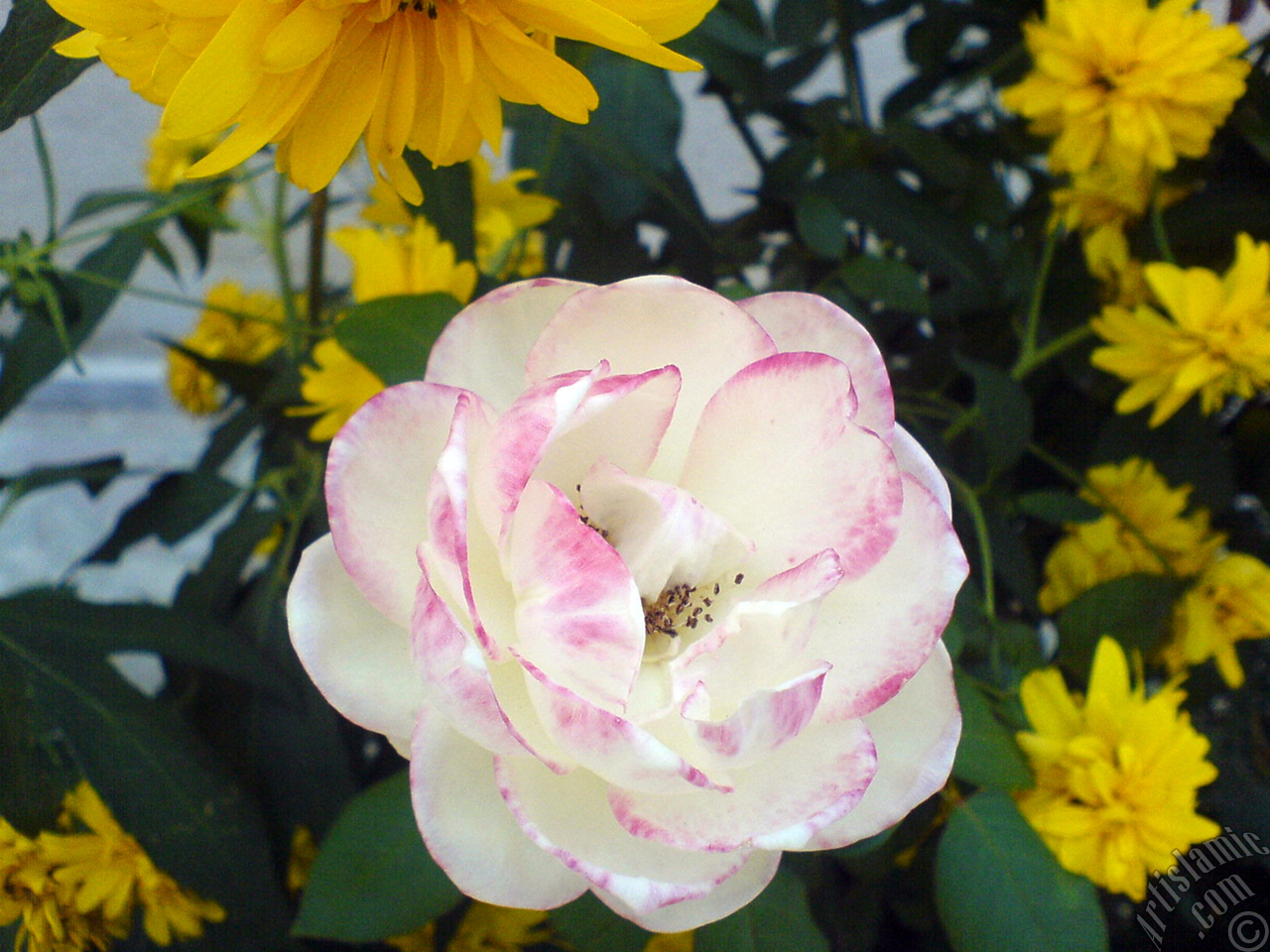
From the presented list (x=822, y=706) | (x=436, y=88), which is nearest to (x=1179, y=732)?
(x=822, y=706)

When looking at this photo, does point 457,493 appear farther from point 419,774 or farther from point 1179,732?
point 1179,732

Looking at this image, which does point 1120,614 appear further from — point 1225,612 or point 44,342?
point 44,342

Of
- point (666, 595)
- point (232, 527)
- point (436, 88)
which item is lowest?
point (232, 527)

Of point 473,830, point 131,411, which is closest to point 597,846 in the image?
point 473,830

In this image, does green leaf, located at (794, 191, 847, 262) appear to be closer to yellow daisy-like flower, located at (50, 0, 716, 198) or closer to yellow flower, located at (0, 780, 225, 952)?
yellow daisy-like flower, located at (50, 0, 716, 198)

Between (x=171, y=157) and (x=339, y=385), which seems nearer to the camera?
(x=339, y=385)

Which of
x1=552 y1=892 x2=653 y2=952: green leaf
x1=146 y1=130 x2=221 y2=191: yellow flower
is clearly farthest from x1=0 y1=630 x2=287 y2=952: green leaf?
x1=146 y1=130 x2=221 y2=191: yellow flower

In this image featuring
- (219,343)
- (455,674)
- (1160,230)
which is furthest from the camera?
(219,343)
